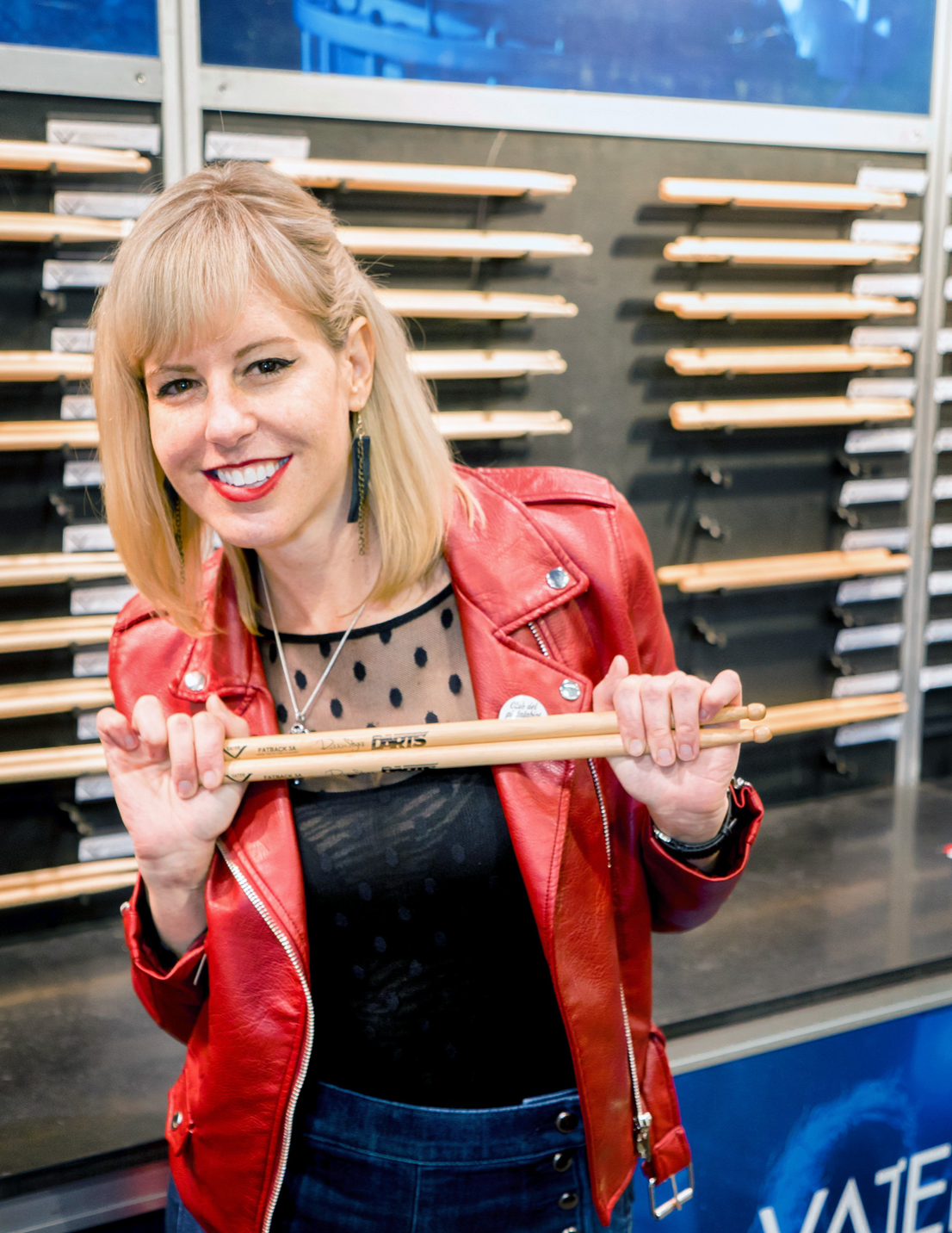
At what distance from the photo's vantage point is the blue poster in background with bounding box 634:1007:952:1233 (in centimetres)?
218

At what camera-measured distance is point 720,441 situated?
335 centimetres

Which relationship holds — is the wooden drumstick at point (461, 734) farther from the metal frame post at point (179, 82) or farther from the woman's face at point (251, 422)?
the metal frame post at point (179, 82)

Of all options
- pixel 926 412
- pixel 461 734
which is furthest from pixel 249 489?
pixel 926 412

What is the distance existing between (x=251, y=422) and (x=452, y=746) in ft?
1.45

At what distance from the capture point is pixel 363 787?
4.76 ft

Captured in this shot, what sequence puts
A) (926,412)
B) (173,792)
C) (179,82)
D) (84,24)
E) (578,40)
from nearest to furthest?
(173,792), (84,24), (179,82), (578,40), (926,412)

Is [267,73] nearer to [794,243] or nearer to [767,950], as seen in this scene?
[794,243]

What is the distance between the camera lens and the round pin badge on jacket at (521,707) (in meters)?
1.41

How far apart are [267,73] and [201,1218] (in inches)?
95.5

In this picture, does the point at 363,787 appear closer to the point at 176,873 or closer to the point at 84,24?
the point at 176,873

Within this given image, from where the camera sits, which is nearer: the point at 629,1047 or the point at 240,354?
the point at 240,354

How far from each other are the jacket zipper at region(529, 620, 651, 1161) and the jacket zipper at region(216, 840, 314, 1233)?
393mm

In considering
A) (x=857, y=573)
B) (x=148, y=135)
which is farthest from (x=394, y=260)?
(x=857, y=573)

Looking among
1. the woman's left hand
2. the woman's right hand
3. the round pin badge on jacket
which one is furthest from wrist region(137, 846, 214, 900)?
the woman's left hand
